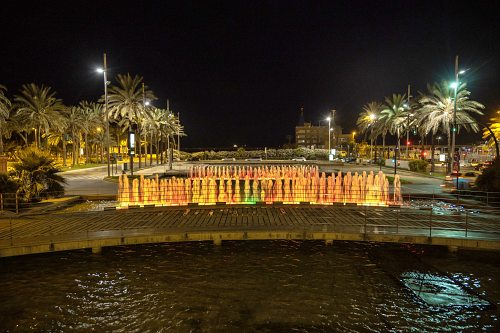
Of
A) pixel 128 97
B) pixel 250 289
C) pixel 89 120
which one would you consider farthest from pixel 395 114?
pixel 250 289

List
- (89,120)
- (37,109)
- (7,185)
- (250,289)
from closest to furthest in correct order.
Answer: (250,289)
(7,185)
(37,109)
(89,120)

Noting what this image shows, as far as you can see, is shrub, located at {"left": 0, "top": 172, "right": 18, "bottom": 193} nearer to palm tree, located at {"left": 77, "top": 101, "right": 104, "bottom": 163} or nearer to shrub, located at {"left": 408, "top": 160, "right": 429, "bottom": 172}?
shrub, located at {"left": 408, "top": 160, "right": 429, "bottom": 172}

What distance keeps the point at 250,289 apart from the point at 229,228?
3732mm

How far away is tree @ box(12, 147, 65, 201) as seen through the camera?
63.7 ft

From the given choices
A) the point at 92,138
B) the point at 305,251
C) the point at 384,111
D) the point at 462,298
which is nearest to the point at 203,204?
the point at 305,251

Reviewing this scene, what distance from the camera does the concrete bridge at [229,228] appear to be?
12898 millimetres

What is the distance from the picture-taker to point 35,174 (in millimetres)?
19953

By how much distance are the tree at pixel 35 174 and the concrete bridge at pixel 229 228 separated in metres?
3.68

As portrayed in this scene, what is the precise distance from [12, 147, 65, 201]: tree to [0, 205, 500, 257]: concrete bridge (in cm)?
368

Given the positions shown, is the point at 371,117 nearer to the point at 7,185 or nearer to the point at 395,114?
the point at 395,114

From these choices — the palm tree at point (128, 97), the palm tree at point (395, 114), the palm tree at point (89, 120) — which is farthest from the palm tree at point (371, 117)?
the palm tree at point (89, 120)

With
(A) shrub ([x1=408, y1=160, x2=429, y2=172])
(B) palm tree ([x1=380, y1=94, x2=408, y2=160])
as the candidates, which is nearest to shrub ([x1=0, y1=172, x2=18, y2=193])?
(A) shrub ([x1=408, y1=160, x2=429, y2=172])

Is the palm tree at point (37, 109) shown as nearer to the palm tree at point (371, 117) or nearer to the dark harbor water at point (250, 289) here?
the dark harbor water at point (250, 289)

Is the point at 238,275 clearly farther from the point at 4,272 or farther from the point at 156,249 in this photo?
the point at 4,272
